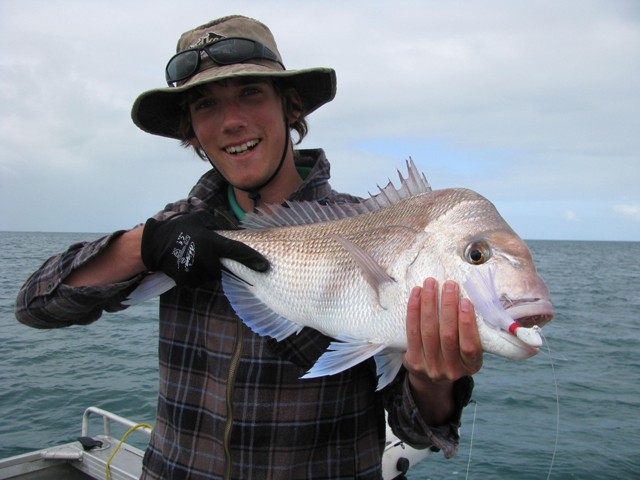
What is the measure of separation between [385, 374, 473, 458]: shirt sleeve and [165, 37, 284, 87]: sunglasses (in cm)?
164

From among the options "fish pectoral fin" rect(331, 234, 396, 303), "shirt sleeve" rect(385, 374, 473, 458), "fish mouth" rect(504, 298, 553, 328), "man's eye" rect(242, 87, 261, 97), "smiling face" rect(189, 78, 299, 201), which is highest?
"man's eye" rect(242, 87, 261, 97)

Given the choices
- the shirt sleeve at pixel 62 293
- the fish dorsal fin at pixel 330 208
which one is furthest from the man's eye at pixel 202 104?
the shirt sleeve at pixel 62 293

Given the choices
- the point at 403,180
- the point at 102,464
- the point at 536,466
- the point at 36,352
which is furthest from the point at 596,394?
the point at 36,352

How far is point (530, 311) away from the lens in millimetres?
1580

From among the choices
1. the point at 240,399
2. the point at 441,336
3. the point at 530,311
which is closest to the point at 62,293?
the point at 240,399

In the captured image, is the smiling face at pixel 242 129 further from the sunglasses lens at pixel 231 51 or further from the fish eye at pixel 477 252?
the fish eye at pixel 477 252

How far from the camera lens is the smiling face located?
7.95ft

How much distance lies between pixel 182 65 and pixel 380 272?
1.45 metres

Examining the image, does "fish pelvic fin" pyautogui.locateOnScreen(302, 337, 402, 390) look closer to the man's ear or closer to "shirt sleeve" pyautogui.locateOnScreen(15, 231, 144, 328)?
"shirt sleeve" pyautogui.locateOnScreen(15, 231, 144, 328)

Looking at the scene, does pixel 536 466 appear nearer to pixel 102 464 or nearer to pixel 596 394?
pixel 596 394

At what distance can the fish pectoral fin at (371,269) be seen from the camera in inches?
75.9

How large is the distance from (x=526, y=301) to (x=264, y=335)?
1.05 metres

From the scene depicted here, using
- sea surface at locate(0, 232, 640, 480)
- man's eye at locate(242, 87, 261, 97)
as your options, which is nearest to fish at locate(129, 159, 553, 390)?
man's eye at locate(242, 87, 261, 97)

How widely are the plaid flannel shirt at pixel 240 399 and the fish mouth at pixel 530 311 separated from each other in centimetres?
69
